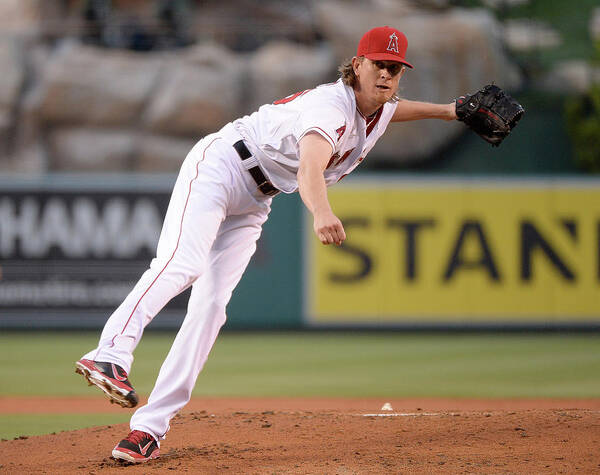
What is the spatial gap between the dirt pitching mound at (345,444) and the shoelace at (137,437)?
103 millimetres

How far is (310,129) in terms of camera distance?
352 centimetres

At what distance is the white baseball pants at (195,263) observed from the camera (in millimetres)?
3629

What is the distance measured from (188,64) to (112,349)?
11.3 metres

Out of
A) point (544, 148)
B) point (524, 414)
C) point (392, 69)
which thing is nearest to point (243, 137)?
point (392, 69)

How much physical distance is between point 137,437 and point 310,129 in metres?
1.49

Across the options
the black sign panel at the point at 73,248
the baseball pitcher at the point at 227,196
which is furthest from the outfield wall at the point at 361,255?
the baseball pitcher at the point at 227,196

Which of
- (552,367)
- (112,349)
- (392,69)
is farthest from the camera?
(552,367)

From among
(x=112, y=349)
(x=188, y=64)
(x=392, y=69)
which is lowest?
(x=112, y=349)

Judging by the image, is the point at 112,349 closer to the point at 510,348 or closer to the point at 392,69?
the point at 392,69

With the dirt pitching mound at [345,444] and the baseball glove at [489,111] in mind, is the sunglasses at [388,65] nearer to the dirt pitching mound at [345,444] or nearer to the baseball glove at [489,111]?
the baseball glove at [489,111]

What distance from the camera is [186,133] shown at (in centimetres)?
1441

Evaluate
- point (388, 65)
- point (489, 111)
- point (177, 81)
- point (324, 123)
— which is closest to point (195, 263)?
point (324, 123)

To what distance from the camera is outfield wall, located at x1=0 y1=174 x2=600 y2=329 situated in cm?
1034

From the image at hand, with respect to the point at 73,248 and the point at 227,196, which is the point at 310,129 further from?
the point at 73,248
